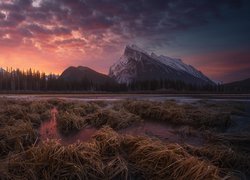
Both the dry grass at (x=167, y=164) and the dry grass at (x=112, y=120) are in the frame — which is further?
the dry grass at (x=112, y=120)

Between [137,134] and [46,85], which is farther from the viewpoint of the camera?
[46,85]

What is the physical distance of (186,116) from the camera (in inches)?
426

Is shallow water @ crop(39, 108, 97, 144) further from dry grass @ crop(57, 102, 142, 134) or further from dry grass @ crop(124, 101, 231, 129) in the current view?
dry grass @ crop(124, 101, 231, 129)

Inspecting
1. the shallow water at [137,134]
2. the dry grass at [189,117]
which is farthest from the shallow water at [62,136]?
the dry grass at [189,117]

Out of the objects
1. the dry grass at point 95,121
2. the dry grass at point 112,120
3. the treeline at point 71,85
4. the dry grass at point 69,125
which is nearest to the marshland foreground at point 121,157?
the dry grass at point 69,125

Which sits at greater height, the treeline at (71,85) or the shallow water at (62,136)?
the treeline at (71,85)

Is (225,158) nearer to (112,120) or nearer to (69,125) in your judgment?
(112,120)

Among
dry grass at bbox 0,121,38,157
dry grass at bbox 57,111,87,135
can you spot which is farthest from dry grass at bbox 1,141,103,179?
dry grass at bbox 57,111,87,135

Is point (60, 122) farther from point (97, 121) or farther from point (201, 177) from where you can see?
point (201, 177)

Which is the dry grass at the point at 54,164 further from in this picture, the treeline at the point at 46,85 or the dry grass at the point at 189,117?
the treeline at the point at 46,85

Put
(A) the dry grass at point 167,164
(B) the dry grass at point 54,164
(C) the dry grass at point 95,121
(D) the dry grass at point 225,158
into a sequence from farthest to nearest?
1. (C) the dry grass at point 95,121
2. (D) the dry grass at point 225,158
3. (B) the dry grass at point 54,164
4. (A) the dry grass at point 167,164

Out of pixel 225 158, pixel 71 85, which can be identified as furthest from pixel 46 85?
pixel 225 158

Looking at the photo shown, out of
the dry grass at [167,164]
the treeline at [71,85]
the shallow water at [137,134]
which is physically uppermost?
the treeline at [71,85]

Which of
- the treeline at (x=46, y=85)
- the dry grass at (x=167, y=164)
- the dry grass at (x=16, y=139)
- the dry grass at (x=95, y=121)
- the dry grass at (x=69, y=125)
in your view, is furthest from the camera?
the treeline at (x=46, y=85)
